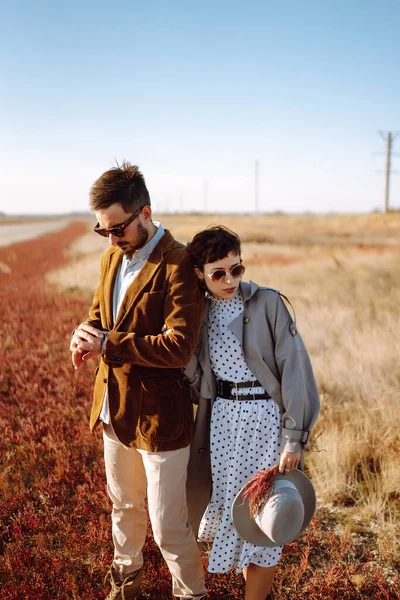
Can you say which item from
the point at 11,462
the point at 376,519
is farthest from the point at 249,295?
the point at 11,462

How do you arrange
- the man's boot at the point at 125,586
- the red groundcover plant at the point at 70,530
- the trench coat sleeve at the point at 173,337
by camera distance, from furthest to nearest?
the red groundcover plant at the point at 70,530, the man's boot at the point at 125,586, the trench coat sleeve at the point at 173,337

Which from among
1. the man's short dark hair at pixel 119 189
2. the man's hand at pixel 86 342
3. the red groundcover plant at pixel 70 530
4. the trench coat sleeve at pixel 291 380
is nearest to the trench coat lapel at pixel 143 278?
the man's hand at pixel 86 342

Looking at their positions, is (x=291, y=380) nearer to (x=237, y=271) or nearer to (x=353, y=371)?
(x=237, y=271)

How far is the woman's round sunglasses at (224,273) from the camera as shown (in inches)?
101

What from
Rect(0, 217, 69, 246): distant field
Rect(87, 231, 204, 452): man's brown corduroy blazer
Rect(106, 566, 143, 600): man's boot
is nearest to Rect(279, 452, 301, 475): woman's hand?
Rect(87, 231, 204, 452): man's brown corduroy blazer

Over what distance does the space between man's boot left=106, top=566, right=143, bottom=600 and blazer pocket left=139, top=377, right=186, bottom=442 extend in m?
1.00

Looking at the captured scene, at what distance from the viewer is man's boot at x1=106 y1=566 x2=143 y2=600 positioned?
117 inches

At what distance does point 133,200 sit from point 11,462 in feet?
10.7

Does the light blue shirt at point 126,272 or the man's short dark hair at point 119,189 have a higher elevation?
the man's short dark hair at point 119,189

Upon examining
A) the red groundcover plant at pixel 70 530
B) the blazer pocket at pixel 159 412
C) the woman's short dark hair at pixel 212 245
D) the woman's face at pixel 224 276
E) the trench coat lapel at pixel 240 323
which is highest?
the woman's short dark hair at pixel 212 245

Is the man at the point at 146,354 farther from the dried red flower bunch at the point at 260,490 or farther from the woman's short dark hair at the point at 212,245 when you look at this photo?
the dried red flower bunch at the point at 260,490

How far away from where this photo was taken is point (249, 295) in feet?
8.63

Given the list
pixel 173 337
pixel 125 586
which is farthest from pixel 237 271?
pixel 125 586

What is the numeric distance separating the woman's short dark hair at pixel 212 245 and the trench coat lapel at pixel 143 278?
0.15m
